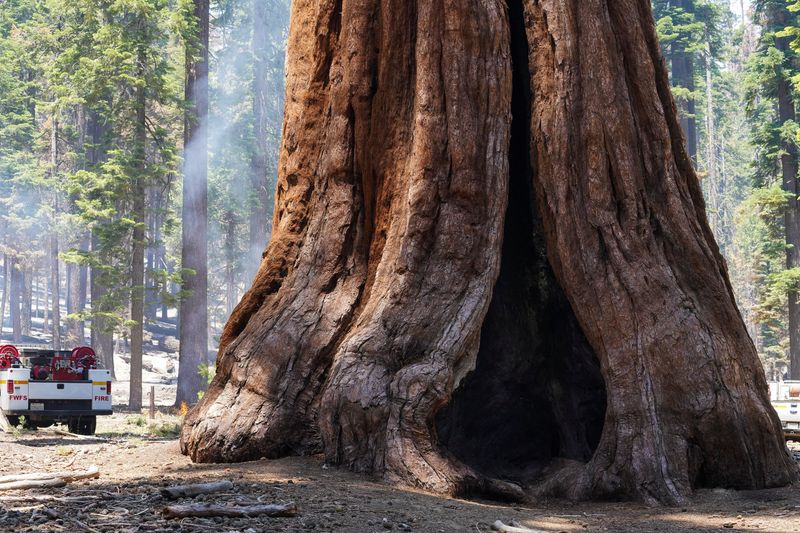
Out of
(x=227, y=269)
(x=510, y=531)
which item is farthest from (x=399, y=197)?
(x=227, y=269)

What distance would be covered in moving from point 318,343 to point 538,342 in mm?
2537

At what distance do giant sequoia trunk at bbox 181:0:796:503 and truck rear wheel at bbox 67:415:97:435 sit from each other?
32.8 ft

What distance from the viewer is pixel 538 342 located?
31.5 feet

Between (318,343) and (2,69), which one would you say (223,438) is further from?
(2,69)

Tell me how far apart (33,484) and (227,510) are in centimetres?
204

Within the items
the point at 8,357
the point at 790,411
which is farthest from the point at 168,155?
the point at 790,411

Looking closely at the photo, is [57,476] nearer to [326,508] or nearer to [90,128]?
[326,508]

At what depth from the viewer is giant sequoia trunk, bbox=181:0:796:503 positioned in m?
7.48

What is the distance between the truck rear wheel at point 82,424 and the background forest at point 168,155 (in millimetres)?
5208

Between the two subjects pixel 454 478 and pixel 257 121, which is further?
pixel 257 121

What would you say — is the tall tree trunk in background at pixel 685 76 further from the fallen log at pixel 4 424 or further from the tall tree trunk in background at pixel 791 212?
the fallen log at pixel 4 424

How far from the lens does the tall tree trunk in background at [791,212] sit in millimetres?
28906

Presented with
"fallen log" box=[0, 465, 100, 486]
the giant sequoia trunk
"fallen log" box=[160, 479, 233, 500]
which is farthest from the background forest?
"fallen log" box=[160, 479, 233, 500]

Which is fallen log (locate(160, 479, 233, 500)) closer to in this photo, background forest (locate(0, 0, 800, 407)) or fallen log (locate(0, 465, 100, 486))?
fallen log (locate(0, 465, 100, 486))
